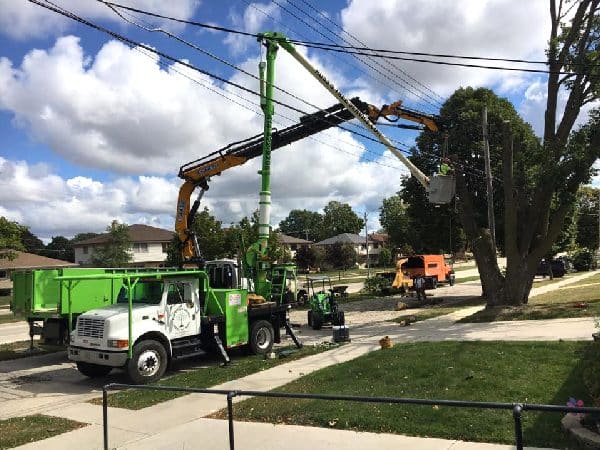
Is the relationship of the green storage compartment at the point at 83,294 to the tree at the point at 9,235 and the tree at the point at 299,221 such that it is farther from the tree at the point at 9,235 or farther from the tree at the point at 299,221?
the tree at the point at 299,221

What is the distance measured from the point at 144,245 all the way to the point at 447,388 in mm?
64187

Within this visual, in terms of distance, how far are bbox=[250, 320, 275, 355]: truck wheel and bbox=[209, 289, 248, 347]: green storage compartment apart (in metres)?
0.50

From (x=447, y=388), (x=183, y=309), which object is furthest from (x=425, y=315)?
(x=447, y=388)

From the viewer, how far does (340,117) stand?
1911 cm

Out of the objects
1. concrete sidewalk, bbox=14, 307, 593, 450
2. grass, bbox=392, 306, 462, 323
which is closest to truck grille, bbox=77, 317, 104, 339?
concrete sidewalk, bbox=14, 307, 593, 450

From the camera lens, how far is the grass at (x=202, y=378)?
9875mm

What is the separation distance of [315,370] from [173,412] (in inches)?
140

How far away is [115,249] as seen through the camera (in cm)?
5153

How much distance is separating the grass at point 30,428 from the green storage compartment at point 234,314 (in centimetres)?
504

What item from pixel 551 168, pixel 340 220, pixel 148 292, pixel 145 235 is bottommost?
pixel 148 292

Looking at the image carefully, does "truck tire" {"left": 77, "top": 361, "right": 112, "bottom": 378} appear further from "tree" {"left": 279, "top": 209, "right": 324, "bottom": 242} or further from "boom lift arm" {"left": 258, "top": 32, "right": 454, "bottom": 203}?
"tree" {"left": 279, "top": 209, "right": 324, "bottom": 242}

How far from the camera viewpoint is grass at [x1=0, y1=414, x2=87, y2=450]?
7.93m

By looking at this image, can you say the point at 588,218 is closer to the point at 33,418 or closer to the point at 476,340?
the point at 476,340

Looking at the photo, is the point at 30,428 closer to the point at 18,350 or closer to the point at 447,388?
the point at 447,388
